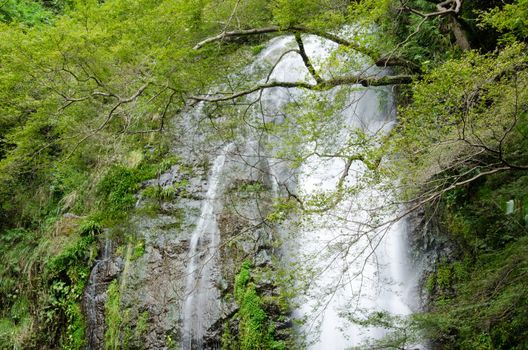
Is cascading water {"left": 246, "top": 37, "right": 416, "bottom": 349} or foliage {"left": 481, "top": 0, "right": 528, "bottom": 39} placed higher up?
foliage {"left": 481, "top": 0, "right": 528, "bottom": 39}

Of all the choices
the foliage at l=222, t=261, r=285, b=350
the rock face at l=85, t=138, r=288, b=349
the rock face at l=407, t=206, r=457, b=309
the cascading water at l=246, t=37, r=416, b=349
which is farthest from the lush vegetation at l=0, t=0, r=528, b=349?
the cascading water at l=246, t=37, r=416, b=349

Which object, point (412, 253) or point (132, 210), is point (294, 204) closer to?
point (412, 253)

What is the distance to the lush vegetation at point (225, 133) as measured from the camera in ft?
16.2

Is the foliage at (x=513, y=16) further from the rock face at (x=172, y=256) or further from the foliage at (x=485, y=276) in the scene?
the rock face at (x=172, y=256)

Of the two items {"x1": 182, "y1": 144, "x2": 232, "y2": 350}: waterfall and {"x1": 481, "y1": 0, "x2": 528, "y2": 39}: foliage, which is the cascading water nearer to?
{"x1": 182, "y1": 144, "x2": 232, "y2": 350}: waterfall

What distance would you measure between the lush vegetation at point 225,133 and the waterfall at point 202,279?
54 cm

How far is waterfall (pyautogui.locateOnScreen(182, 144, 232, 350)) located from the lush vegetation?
0.54 meters

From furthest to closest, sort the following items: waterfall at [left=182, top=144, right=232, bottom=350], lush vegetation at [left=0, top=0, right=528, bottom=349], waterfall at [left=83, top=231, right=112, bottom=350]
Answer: waterfall at [left=83, top=231, right=112, bottom=350]
waterfall at [left=182, top=144, right=232, bottom=350]
lush vegetation at [left=0, top=0, right=528, bottom=349]

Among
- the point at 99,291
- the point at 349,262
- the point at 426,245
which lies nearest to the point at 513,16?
the point at 349,262

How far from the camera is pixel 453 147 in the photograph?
4.91 m

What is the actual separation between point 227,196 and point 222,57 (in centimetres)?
279

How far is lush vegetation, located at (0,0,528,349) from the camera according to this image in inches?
194

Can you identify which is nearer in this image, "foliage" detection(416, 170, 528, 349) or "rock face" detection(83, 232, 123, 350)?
"foliage" detection(416, 170, 528, 349)

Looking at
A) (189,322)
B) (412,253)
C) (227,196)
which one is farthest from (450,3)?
(189,322)
